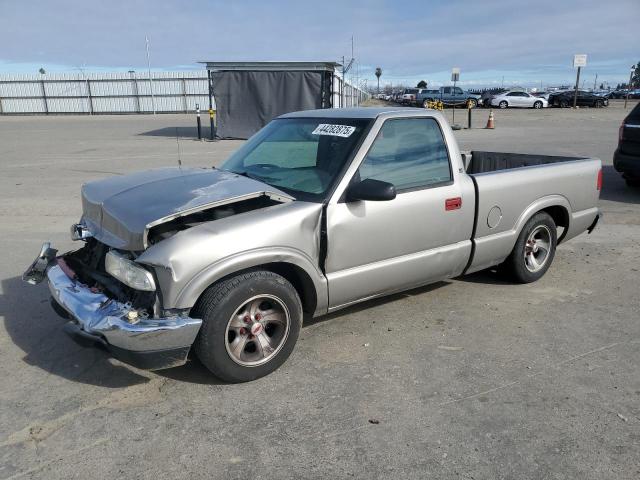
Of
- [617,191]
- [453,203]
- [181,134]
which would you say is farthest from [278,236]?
[181,134]

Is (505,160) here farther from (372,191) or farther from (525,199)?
(372,191)

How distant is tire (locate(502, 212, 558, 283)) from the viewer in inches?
194

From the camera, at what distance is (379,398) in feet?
10.5

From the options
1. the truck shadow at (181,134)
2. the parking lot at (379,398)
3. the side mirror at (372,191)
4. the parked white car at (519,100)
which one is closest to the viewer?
the parking lot at (379,398)

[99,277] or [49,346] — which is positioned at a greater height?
[99,277]

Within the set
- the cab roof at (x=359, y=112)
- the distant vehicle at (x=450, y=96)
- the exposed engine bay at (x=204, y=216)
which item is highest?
the distant vehicle at (x=450, y=96)

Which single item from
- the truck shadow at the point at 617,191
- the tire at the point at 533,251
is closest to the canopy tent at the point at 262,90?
the truck shadow at the point at 617,191

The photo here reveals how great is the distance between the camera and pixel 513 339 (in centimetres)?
399

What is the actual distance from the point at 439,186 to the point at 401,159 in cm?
39

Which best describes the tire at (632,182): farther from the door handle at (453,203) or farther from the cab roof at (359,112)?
the cab roof at (359,112)

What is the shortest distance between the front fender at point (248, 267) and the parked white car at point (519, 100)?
40.8 meters

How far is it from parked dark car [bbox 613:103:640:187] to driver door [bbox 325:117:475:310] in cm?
618

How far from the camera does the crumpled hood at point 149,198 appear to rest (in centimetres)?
311

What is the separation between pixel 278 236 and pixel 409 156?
1.42 meters
